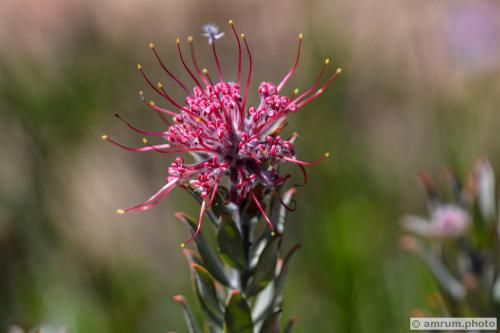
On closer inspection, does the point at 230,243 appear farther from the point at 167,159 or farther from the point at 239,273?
the point at 167,159

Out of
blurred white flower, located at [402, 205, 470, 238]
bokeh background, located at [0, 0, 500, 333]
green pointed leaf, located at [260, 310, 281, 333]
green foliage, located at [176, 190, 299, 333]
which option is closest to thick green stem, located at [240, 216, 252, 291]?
green foliage, located at [176, 190, 299, 333]

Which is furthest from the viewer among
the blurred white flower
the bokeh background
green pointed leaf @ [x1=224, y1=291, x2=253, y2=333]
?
the bokeh background

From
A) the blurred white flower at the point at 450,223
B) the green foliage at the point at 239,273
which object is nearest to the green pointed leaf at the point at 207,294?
the green foliage at the point at 239,273

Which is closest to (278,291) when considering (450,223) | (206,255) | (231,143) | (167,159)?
(206,255)

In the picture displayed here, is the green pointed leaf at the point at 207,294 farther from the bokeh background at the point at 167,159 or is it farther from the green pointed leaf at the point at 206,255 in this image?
the bokeh background at the point at 167,159

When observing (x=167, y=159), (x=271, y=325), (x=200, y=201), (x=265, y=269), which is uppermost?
(x=167, y=159)

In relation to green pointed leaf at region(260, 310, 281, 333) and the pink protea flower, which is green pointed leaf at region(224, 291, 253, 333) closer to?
green pointed leaf at region(260, 310, 281, 333)
